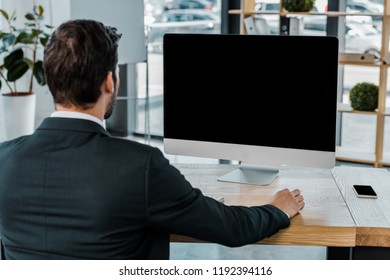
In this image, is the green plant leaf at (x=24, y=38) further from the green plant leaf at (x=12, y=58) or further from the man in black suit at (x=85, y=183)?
the man in black suit at (x=85, y=183)

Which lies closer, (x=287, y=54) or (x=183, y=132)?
(x=287, y=54)

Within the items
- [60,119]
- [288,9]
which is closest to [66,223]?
[60,119]

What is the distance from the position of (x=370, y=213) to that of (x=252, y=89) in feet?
1.75

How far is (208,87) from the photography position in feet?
6.85

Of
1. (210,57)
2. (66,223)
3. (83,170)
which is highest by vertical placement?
(210,57)

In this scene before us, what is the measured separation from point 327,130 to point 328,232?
14.9 inches

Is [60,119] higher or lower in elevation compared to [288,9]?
lower

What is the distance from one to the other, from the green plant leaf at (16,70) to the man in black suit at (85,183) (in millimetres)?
3336

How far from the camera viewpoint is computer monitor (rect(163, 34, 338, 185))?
1967 millimetres

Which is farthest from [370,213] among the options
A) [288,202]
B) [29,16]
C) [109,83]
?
[29,16]

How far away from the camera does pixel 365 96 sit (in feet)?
15.2

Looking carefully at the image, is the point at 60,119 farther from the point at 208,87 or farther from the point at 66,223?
the point at 208,87
